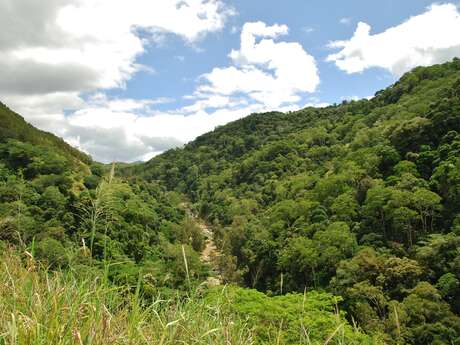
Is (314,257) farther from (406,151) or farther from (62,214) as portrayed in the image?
(62,214)

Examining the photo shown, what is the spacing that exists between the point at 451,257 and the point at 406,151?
24.6 metres

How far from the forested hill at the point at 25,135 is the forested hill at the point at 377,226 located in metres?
30.0

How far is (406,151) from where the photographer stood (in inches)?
2112

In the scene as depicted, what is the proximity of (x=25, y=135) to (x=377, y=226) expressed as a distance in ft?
179

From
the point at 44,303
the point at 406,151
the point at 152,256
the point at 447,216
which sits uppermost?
the point at 406,151

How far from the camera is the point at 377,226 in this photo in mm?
43062

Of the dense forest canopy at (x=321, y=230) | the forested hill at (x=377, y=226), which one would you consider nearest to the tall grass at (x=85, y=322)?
the dense forest canopy at (x=321, y=230)

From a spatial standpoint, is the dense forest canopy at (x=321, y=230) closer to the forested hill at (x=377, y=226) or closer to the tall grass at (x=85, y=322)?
the forested hill at (x=377, y=226)

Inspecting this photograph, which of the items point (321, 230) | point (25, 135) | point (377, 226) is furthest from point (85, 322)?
point (25, 135)

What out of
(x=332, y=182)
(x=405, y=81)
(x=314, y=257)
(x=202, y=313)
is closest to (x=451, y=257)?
(x=314, y=257)

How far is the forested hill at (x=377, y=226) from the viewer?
2794 cm

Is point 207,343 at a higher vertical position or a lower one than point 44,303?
lower

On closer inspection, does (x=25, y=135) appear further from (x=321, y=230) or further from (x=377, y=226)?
(x=377, y=226)

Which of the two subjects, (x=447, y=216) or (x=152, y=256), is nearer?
(x=447, y=216)
